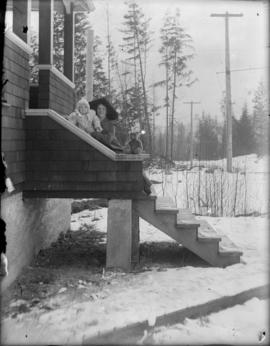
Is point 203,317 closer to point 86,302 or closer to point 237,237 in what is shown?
point 86,302

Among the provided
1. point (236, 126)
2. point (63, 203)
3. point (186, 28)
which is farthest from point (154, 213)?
point (236, 126)

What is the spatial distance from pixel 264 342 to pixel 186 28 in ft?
87.8

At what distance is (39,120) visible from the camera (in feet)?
19.5

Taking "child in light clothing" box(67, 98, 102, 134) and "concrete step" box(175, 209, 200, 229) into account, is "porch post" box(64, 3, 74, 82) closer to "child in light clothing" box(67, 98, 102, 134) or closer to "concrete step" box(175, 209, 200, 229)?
"child in light clothing" box(67, 98, 102, 134)

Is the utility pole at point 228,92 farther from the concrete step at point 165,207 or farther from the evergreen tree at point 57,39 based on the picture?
the concrete step at point 165,207

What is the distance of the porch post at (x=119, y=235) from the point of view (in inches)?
242

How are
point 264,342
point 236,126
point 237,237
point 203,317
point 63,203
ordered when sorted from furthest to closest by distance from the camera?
point 236,126
point 63,203
point 237,237
point 203,317
point 264,342

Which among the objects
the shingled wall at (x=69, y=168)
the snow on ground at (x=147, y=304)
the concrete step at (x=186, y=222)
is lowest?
the snow on ground at (x=147, y=304)

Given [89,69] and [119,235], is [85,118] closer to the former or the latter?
[119,235]

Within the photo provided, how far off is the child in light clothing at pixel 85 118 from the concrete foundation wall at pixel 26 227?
140 centimetres

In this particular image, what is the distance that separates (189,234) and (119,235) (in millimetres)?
1054

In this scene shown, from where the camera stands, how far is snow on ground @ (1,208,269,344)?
3.81m

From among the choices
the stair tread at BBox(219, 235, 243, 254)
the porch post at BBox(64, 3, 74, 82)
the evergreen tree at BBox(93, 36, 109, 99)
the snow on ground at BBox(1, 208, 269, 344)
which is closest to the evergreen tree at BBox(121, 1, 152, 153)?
the evergreen tree at BBox(93, 36, 109, 99)

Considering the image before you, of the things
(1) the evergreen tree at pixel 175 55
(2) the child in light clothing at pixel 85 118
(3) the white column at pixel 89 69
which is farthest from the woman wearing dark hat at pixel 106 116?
(1) the evergreen tree at pixel 175 55
